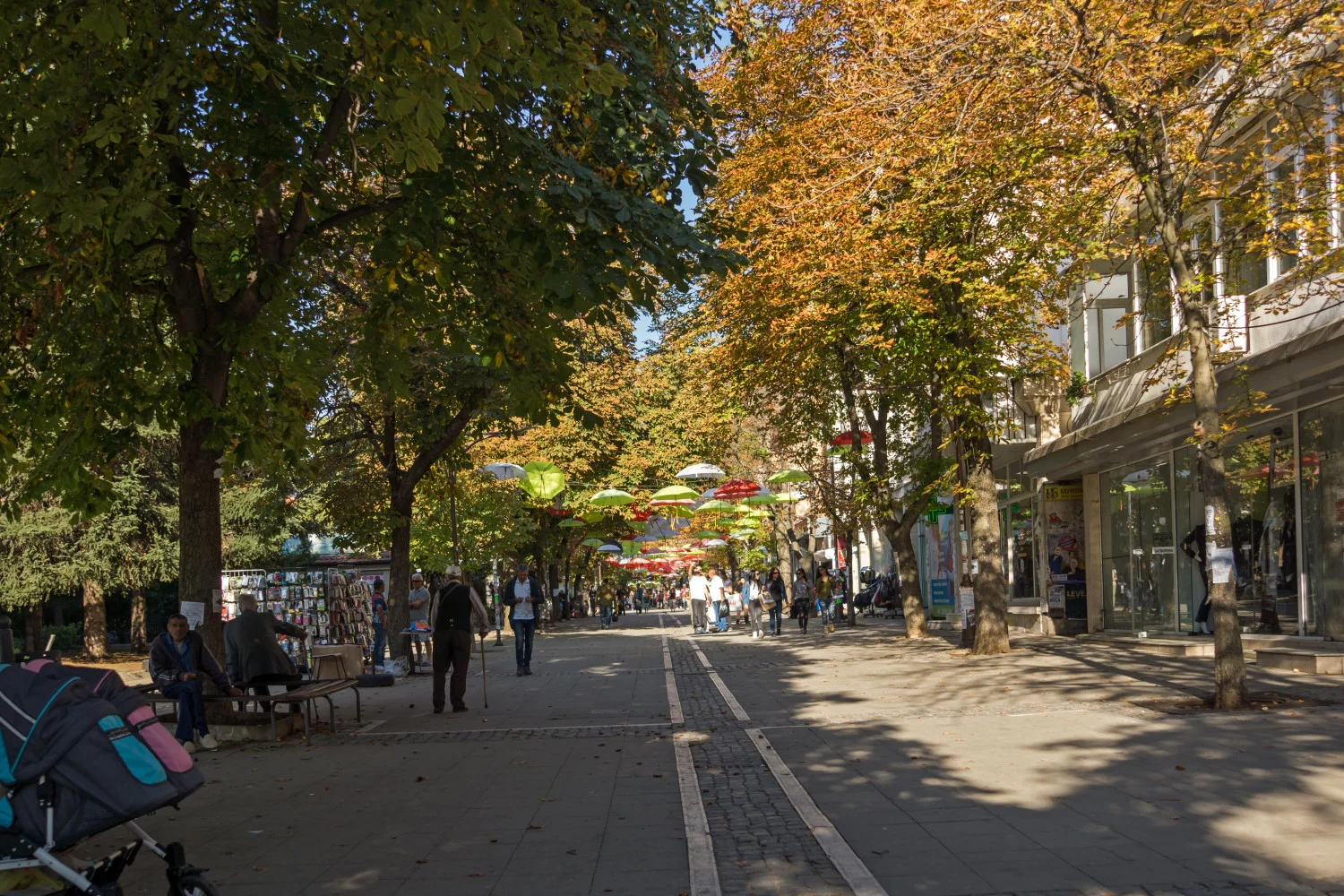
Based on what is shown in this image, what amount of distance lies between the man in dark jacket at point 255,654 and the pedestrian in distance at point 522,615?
28.6ft

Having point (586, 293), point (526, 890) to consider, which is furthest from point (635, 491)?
point (526, 890)

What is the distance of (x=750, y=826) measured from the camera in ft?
25.9

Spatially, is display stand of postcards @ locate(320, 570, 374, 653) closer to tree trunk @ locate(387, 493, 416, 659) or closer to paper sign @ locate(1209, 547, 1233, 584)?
tree trunk @ locate(387, 493, 416, 659)

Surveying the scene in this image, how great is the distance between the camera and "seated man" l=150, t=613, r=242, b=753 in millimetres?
12602

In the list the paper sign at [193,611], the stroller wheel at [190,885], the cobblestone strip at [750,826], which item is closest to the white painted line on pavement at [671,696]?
the cobblestone strip at [750,826]

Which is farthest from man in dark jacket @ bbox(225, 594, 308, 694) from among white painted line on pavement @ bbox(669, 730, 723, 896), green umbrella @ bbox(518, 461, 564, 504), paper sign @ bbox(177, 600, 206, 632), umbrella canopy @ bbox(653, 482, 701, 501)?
umbrella canopy @ bbox(653, 482, 701, 501)

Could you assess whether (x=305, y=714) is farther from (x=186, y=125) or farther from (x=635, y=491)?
(x=635, y=491)

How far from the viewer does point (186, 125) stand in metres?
12.7

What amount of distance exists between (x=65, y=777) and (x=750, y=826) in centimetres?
409

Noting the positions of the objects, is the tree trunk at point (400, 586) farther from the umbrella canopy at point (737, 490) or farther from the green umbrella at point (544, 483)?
the umbrella canopy at point (737, 490)

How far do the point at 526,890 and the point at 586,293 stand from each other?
5166mm

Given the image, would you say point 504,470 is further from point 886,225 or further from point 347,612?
point 886,225

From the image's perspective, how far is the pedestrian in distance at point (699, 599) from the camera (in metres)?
37.2

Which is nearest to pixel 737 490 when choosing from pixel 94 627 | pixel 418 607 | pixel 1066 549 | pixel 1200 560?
pixel 1066 549
